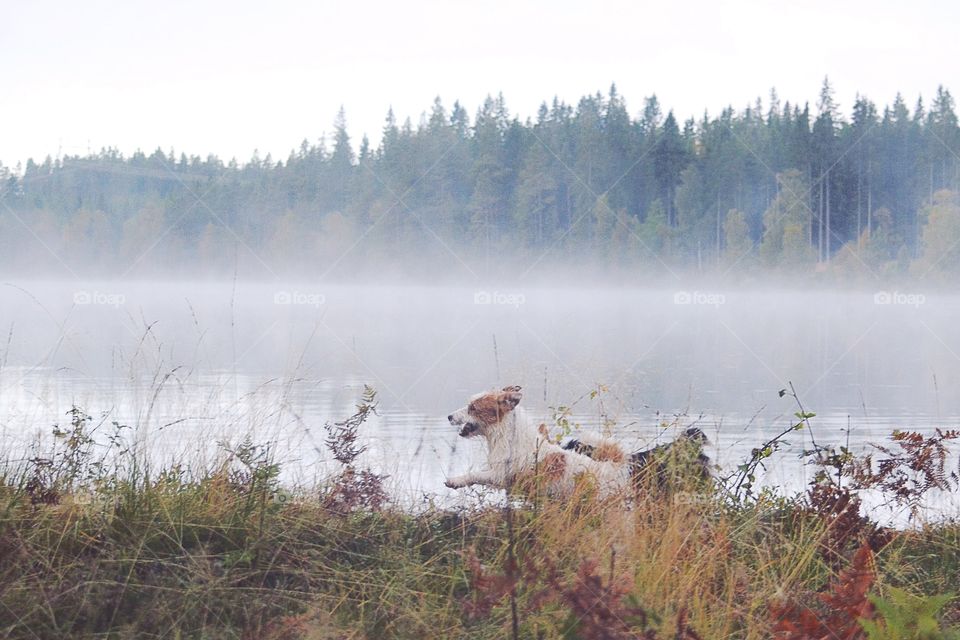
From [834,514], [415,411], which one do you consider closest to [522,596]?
[834,514]

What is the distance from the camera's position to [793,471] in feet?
27.6

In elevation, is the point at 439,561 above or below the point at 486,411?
below

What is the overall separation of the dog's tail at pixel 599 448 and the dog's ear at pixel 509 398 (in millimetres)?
446

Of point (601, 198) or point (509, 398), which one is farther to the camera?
point (601, 198)

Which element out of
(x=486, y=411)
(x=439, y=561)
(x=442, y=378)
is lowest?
(x=442, y=378)

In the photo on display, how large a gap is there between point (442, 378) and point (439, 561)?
11.7 metres

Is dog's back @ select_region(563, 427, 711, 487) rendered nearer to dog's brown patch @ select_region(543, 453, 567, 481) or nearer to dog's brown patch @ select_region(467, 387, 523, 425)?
dog's brown patch @ select_region(543, 453, 567, 481)

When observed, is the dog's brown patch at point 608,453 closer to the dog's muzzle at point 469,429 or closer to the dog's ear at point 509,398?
the dog's ear at point 509,398

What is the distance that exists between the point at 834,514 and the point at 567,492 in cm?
138

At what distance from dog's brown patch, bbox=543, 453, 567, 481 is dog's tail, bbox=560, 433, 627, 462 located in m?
0.30

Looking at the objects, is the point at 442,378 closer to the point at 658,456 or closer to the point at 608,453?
the point at 608,453

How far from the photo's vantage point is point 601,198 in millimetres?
85500

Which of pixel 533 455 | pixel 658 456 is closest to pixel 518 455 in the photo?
pixel 533 455

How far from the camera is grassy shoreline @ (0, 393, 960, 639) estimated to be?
11.2 ft
